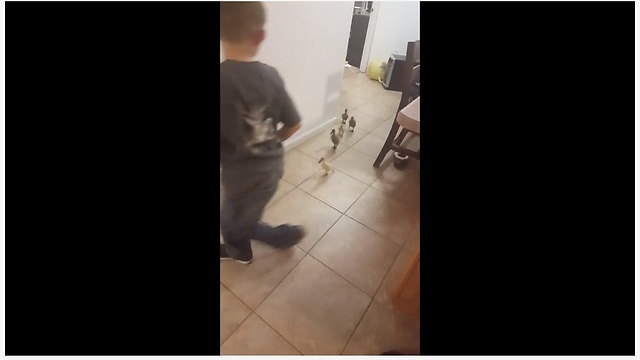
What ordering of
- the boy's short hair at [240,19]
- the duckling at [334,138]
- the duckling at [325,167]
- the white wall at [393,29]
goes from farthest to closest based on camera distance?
the white wall at [393,29] → the duckling at [334,138] → the duckling at [325,167] → the boy's short hair at [240,19]

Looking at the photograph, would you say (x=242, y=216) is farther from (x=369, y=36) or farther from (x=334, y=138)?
(x=369, y=36)

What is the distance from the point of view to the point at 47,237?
0.32 metres

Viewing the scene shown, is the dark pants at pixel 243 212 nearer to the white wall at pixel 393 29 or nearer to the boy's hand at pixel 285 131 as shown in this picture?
the boy's hand at pixel 285 131

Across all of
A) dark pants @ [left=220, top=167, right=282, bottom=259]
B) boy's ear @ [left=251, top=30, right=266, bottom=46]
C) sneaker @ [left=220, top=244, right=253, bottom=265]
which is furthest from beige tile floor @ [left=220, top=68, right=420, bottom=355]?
boy's ear @ [left=251, top=30, right=266, bottom=46]

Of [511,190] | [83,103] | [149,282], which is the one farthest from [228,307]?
[511,190]

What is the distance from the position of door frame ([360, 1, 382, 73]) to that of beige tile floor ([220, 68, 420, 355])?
1951 mm

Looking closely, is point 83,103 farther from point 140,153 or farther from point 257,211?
point 257,211

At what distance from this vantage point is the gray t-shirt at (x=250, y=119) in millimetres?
512

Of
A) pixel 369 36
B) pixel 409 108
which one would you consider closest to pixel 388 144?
pixel 409 108

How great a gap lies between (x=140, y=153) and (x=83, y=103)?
0.26ft

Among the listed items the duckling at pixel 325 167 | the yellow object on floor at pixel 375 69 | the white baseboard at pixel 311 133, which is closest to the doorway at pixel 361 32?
the yellow object on floor at pixel 375 69

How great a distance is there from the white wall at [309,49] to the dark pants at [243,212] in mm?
312

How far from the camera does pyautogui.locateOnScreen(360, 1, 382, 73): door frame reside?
9.23ft

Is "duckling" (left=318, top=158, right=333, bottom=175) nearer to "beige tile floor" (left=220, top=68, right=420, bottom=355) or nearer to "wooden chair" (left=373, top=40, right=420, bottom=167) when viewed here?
"beige tile floor" (left=220, top=68, right=420, bottom=355)
